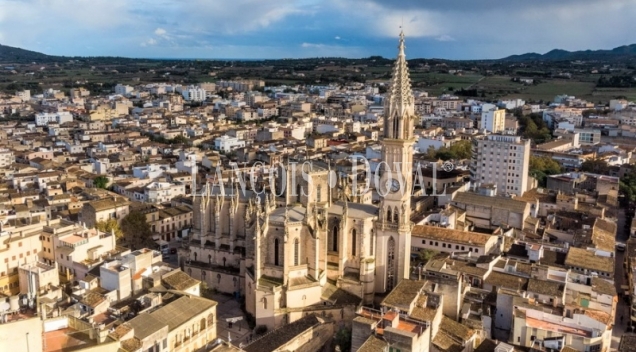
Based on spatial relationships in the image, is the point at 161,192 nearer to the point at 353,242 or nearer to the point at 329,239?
the point at 329,239

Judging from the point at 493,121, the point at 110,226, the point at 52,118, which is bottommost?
the point at 110,226

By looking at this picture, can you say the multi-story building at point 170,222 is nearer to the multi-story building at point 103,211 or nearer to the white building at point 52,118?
the multi-story building at point 103,211

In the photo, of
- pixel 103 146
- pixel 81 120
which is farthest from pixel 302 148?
pixel 81 120

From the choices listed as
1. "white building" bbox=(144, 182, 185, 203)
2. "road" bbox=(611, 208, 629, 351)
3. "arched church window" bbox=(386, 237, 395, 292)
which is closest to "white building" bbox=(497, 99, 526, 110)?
"road" bbox=(611, 208, 629, 351)

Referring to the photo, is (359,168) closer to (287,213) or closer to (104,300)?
(287,213)

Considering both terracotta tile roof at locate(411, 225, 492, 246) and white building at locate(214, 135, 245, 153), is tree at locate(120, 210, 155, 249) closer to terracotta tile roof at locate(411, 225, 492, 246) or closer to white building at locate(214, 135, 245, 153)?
terracotta tile roof at locate(411, 225, 492, 246)

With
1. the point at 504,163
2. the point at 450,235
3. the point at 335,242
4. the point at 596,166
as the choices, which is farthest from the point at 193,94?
the point at 335,242
